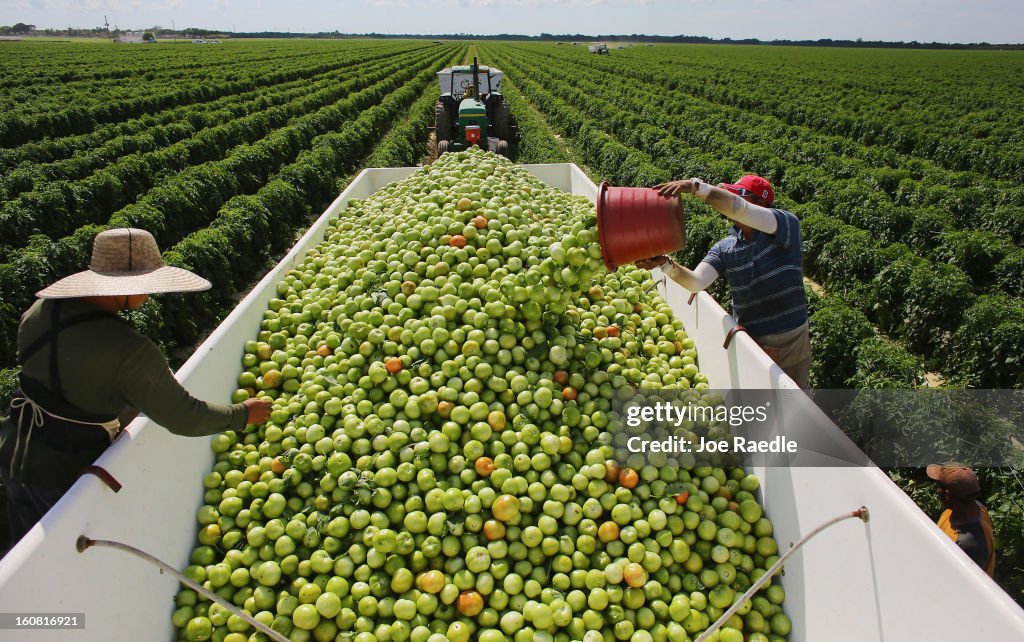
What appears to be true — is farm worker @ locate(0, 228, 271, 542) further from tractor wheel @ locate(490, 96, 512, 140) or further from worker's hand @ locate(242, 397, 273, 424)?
tractor wheel @ locate(490, 96, 512, 140)

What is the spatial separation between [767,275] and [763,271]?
1.8 inches

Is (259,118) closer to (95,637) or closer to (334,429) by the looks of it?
(334,429)

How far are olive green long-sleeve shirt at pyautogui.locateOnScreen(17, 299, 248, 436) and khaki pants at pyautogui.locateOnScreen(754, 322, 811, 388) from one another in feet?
14.6

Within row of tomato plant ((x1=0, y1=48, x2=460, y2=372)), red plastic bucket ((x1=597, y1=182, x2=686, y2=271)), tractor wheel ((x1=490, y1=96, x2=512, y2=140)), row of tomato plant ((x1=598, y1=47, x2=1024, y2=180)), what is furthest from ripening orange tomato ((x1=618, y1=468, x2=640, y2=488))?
row of tomato plant ((x1=598, y1=47, x2=1024, y2=180))

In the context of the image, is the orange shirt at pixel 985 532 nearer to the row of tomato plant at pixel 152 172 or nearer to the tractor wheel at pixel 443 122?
the row of tomato plant at pixel 152 172

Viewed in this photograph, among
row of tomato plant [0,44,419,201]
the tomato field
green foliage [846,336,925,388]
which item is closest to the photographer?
the tomato field

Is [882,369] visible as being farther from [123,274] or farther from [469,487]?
[123,274]

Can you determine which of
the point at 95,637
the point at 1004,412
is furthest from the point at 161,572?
the point at 1004,412

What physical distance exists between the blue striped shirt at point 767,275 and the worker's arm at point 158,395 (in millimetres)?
4092

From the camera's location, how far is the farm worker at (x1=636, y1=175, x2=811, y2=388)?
4445 millimetres

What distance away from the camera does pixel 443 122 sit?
1555cm

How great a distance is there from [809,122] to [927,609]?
29605mm

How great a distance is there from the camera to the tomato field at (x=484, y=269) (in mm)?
3826

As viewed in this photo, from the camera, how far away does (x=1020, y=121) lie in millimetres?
24094
